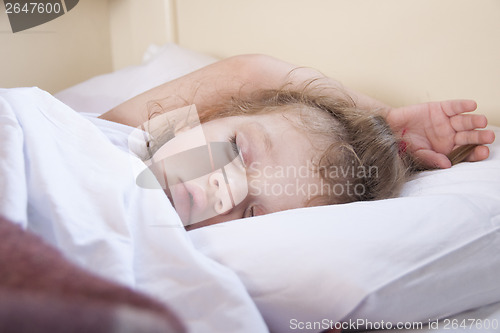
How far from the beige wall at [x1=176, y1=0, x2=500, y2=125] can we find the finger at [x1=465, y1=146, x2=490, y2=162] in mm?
216

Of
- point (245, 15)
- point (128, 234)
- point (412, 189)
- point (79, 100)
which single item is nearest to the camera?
point (128, 234)

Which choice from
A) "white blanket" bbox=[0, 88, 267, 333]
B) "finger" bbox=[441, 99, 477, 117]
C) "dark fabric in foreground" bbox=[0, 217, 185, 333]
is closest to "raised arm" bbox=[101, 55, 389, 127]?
"finger" bbox=[441, 99, 477, 117]

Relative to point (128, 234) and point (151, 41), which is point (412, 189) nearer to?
point (128, 234)

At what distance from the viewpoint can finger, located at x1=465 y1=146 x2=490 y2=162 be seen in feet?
2.55

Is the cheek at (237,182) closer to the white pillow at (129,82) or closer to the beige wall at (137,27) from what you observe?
the white pillow at (129,82)

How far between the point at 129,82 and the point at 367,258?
0.95 metres

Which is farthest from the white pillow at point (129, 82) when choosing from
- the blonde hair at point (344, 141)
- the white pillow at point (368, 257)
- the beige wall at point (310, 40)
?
the white pillow at point (368, 257)

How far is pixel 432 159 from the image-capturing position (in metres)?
0.82

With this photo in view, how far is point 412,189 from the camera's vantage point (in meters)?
0.71

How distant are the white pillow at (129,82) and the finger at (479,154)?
2.49ft

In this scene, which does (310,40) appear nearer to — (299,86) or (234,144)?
(299,86)

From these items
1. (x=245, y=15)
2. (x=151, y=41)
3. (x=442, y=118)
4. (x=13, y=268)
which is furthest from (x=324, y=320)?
(x=151, y=41)

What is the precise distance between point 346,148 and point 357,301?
13.5 inches

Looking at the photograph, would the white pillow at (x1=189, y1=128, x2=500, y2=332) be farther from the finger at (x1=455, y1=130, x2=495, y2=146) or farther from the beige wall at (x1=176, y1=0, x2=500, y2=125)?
the beige wall at (x1=176, y1=0, x2=500, y2=125)
